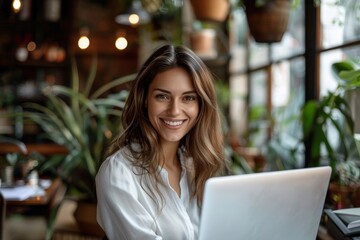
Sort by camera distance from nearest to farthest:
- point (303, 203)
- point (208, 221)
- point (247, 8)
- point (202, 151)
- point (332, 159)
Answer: point (208, 221), point (303, 203), point (202, 151), point (332, 159), point (247, 8)

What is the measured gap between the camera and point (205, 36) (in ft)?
13.2

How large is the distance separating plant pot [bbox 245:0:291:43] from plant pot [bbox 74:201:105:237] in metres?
1.25

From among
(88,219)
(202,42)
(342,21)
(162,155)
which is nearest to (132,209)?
(162,155)

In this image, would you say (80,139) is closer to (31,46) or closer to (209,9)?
(209,9)

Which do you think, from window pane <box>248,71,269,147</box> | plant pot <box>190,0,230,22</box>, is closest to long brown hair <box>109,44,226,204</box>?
plant pot <box>190,0,230,22</box>

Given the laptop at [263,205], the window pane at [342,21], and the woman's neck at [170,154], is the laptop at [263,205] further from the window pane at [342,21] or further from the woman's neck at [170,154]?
the window pane at [342,21]

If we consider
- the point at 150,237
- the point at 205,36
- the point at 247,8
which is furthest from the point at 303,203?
the point at 205,36

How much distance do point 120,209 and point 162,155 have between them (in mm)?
328

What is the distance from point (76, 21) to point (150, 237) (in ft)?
15.2

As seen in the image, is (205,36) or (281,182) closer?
(281,182)

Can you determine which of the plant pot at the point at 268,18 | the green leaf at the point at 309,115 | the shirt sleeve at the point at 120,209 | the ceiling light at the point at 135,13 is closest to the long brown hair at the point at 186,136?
the shirt sleeve at the point at 120,209

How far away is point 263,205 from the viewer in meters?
1.06

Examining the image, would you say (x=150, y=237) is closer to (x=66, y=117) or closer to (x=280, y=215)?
(x=280, y=215)

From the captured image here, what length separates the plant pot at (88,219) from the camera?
8.17 feet
